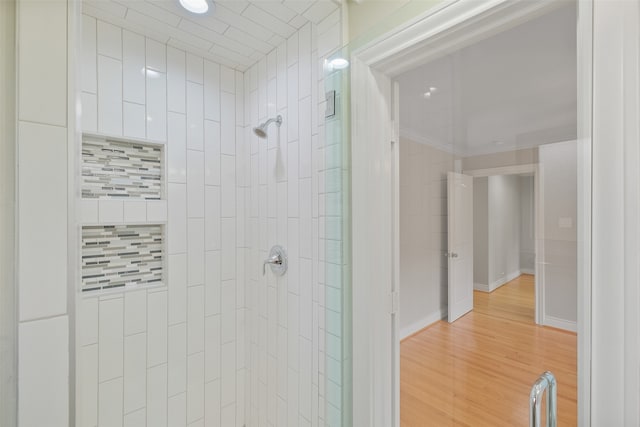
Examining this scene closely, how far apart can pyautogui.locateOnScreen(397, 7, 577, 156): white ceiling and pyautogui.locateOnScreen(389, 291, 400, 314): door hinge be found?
0.66 m

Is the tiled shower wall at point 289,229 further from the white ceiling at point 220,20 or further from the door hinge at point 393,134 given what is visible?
the door hinge at point 393,134

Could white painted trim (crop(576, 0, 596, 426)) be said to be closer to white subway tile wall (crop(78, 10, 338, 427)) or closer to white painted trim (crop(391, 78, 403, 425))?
white painted trim (crop(391, 78, 403, 425))

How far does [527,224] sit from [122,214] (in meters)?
1.74

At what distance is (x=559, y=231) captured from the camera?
0.78 m

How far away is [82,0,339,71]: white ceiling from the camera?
3.89 ft

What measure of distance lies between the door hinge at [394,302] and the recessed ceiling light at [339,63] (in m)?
0.95

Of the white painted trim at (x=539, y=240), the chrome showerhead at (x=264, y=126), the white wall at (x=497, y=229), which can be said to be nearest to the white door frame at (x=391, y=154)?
the white painted trim at (x=539, y=240)

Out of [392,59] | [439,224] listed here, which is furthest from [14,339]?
[439,224]

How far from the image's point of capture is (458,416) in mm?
1270

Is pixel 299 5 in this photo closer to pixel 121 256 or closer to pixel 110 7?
pixel 110 7

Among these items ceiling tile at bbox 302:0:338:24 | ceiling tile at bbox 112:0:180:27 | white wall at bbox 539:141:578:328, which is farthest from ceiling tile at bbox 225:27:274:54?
white wall at bbox 539:141:578:328

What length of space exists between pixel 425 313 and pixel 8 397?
132cm

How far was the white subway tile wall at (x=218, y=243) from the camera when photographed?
1.31 meters

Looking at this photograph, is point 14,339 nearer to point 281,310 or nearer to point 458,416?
point 281,310
